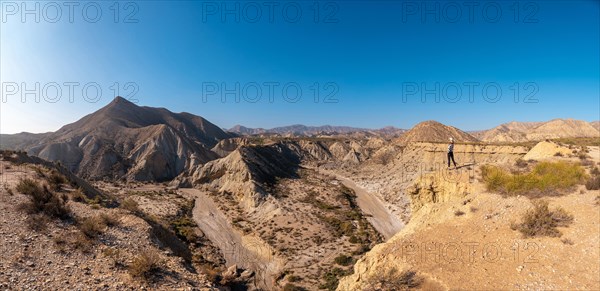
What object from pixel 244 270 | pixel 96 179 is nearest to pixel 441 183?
pixel 244 270

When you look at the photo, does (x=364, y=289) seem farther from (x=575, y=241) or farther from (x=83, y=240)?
(x=83, y=240)

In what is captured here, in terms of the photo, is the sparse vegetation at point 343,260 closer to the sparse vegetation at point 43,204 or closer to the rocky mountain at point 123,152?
the sparse vegetation at point 43,204

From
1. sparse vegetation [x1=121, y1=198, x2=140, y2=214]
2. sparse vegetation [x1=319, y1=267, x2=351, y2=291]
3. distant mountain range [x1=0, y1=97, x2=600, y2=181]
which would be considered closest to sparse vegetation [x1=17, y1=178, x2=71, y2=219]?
sparse vegetation [x1=121, y1=198, x2=140, y2=214]
